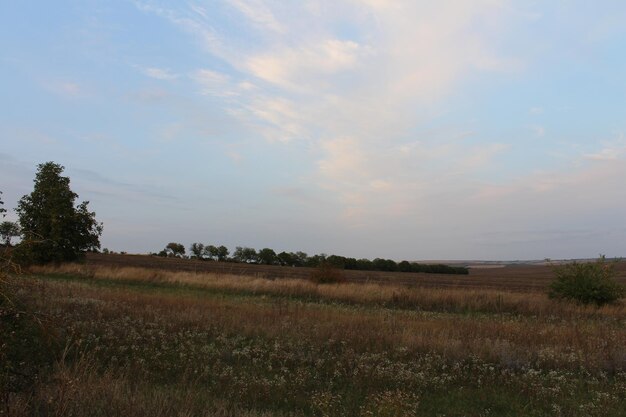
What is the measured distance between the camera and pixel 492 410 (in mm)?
7176

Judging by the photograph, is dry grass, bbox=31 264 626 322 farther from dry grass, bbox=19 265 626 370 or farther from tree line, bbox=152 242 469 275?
tree line, bbox=152 242 469 275

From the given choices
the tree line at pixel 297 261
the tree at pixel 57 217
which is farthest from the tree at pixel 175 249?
the tree at pixel 57 217

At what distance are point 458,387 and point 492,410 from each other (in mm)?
989

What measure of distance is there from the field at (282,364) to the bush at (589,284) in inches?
416

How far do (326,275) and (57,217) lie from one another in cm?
2215

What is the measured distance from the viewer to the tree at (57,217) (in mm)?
38188

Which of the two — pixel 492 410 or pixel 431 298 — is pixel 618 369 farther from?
pixel 431 298

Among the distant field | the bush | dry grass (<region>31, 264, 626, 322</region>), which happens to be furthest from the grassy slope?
the distant field

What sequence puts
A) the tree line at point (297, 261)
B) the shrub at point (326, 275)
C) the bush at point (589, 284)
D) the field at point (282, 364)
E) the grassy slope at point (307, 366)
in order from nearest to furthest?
the field at point (282, 364) → the grassy slope at point (307, 366) → the bush at point (589, 284) → the shrub at point (326, 275) → the tree line at point (297, 261)

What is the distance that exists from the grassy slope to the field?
0.03 m

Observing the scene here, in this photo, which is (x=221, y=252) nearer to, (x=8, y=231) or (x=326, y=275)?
(x=326, y=275)

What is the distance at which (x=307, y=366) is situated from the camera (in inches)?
358

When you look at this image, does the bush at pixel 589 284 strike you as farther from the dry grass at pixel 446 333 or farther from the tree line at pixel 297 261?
the tree line at pixel 297 261

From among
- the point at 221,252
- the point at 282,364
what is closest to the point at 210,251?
the point at 221,252
